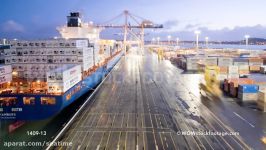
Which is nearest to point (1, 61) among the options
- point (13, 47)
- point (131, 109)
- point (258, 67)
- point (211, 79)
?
point (13, 47)

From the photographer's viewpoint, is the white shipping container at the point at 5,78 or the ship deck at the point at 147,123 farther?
the white shipping container at the point at 5,78

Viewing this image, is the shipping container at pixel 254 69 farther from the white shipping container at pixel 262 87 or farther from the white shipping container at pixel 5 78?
the white shipping container at pixel 5 78

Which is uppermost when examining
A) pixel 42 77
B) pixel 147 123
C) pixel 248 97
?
pixel 42 77

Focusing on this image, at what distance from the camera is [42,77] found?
124ft

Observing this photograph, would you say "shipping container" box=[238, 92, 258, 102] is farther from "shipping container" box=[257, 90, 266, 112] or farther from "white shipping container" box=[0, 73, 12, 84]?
"white shipping container" box=[0, 73, 12, 84]

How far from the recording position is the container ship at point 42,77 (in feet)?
98.9

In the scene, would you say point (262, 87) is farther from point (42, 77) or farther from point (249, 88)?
point (42, 77)

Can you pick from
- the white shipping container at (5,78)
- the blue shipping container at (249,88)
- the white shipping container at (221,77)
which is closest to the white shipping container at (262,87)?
the blue shipping container at (249,88)

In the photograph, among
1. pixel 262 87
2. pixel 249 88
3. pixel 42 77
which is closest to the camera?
pixel 249 88

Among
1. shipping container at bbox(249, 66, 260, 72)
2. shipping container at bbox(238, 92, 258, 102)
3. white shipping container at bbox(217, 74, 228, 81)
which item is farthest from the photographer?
shipping container at bbox(249, 66, 260, 72)

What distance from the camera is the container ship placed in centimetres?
3016

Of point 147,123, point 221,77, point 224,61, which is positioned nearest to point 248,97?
point 221,77

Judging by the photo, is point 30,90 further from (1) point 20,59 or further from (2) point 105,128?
(2) point 105,128

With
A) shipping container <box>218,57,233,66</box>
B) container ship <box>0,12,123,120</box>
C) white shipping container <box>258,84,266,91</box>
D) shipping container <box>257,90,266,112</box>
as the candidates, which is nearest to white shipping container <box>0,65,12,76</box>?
container ship <box>0,12,123,120</box>
